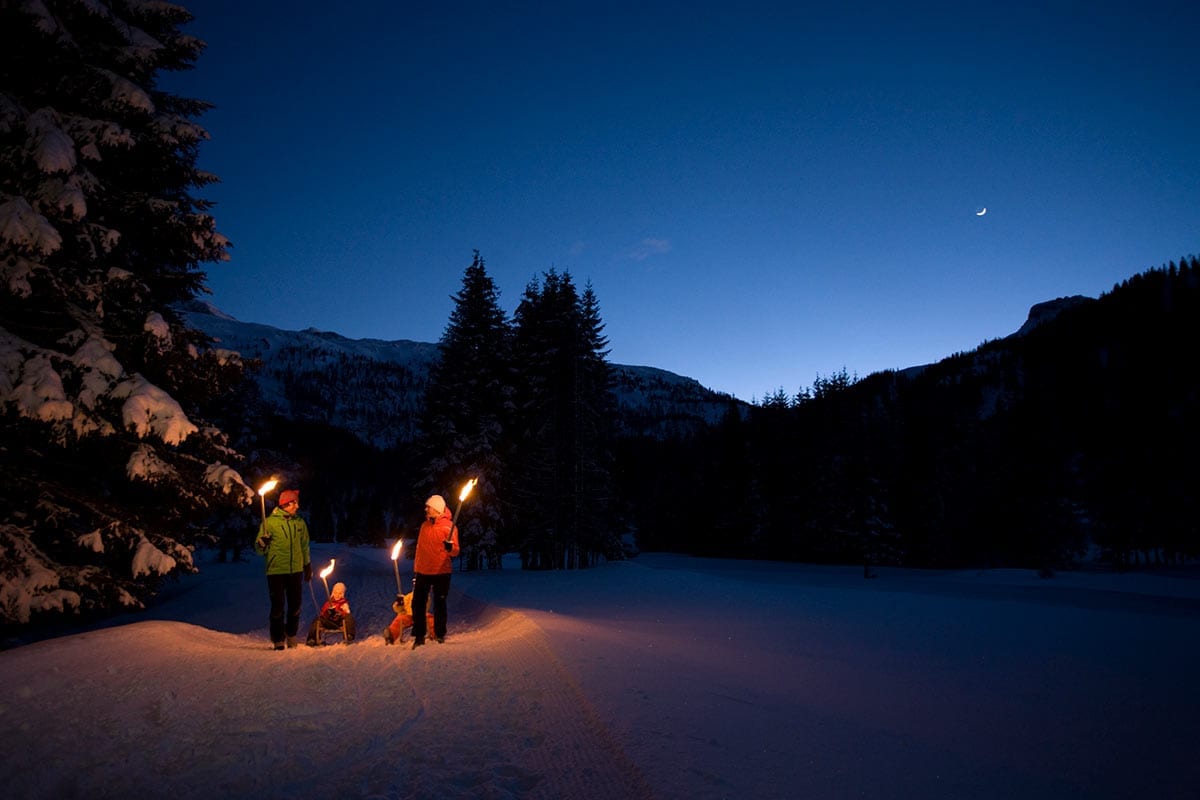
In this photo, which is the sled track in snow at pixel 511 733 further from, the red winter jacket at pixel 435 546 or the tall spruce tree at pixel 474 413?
the tall spruce tree at pixel 474 413

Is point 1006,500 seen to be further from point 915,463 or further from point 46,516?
point 46,516

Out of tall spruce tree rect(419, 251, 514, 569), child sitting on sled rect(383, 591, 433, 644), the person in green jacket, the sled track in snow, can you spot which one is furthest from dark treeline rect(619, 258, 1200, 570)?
the sled track in snow

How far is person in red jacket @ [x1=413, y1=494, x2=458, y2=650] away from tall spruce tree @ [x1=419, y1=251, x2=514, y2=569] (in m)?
19.2

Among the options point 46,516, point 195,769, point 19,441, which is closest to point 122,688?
point 195,769

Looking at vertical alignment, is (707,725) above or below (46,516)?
below

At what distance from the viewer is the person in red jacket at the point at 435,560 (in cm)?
898

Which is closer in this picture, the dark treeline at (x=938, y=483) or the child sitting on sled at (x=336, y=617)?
the child sitting on sled at (x=336, y=617)

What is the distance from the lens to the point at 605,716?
5.21m

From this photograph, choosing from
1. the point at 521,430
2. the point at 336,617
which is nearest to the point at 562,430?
the point at 521,430

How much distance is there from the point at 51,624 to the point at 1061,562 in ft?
195

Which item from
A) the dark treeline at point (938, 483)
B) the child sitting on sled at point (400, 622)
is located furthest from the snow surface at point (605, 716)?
the dark treeline at point (938, 483)

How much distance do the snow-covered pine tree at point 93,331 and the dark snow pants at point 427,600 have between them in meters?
3.49

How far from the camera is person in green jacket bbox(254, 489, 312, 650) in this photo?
28.9ft

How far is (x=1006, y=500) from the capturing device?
49.4 metres
